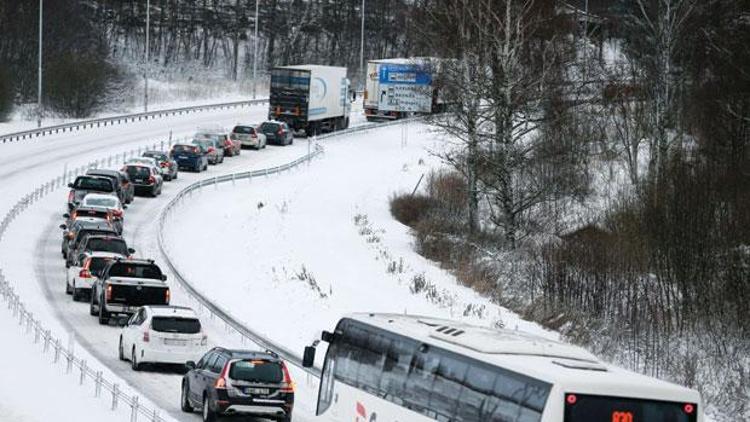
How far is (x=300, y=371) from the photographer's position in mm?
32125

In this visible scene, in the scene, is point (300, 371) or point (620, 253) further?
point (620, 253)

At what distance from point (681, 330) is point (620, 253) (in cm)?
618

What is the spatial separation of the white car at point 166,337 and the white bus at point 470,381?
691 centimetres

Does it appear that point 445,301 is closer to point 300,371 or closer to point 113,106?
point 300,371

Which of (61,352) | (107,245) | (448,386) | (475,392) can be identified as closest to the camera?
(475,392)

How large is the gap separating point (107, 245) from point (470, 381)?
24.8 metres

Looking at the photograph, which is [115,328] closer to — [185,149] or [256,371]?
[256,371]

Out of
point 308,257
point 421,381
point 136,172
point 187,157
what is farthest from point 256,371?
point 187,157

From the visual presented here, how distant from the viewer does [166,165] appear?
66.1 m

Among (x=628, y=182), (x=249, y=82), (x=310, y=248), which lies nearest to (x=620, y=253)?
(x=310, y=248)

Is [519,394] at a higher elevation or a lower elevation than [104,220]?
higher

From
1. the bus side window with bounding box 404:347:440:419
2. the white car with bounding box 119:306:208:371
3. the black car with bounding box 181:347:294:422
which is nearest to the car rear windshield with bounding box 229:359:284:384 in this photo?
the black car with bounding box 181:347:294:422

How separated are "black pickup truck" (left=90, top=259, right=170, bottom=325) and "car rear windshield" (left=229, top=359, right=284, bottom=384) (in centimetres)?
1122

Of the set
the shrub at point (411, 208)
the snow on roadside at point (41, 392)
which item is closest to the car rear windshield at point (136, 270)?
the snow on roadside at point (41, 392)
